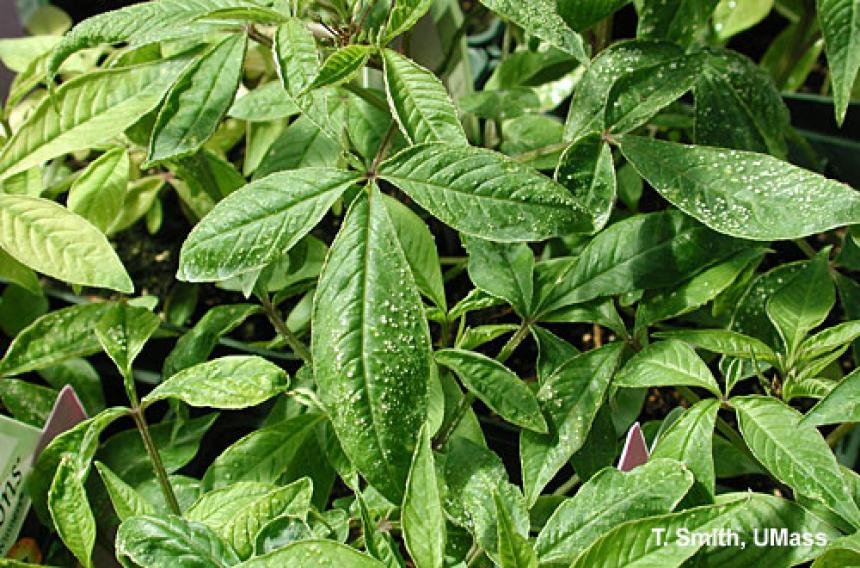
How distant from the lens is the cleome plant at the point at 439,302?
2.06ft

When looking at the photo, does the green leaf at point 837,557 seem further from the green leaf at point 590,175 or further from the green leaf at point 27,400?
the green leaf at point 27,400

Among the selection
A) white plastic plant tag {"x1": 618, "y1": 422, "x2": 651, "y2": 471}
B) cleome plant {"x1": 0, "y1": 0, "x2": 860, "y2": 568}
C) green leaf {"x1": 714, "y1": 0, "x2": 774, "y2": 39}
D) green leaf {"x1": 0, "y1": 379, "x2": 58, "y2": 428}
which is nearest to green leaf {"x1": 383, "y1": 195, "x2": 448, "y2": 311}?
cleome plant {"x1": 0, "y1": 0, "x2": 860, "y2": 568}

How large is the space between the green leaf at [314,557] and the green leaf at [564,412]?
0.59 feet

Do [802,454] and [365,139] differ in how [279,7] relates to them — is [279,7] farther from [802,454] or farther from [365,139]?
[802,454]

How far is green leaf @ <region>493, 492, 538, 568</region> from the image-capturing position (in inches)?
22.2

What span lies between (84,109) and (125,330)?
21cm

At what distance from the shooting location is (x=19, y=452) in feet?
2.65

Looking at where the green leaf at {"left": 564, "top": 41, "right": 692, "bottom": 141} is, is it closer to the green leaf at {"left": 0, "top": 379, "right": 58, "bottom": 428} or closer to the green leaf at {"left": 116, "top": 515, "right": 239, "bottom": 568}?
the green leaf at {"left": 116, "top": 515, "right": 239, "bottom": 568}

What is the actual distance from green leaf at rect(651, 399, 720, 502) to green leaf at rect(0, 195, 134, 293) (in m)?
0.46

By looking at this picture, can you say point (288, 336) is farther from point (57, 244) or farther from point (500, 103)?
point (500, 103)

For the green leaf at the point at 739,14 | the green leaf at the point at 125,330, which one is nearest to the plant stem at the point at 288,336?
→ the green leaf at the point at 125,330

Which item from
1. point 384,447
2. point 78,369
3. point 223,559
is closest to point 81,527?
point 223,559

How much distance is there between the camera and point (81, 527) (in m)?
0.70

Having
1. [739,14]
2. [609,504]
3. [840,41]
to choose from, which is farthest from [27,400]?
[739,14]
